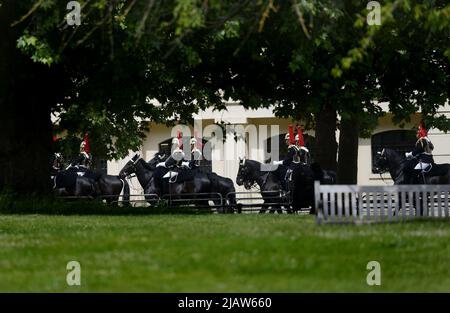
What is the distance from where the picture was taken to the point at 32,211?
2422cm

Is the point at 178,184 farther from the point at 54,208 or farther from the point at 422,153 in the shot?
the point at 54,208

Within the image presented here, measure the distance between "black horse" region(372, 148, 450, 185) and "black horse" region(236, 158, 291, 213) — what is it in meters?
3.58

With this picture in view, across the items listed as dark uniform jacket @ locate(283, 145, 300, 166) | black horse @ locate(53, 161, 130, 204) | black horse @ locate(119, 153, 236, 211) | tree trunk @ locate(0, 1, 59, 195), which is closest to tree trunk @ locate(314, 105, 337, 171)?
dark uniform jacket @ locate(283, 145, 300, 166)

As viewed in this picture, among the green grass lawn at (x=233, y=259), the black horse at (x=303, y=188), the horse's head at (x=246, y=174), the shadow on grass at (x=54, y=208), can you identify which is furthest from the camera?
the horse's head at (x=246, y=174)

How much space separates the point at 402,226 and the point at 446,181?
18.4 meters

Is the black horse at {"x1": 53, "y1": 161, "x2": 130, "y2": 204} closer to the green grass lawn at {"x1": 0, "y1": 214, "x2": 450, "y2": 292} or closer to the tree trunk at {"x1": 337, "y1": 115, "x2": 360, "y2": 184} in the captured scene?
the tree trunk at {"x1": 337, "y1": 115, "x2": 360, "y2": 184}

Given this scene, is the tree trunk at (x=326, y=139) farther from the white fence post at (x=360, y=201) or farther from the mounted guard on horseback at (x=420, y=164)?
the white fence post at (x=360, y=201)

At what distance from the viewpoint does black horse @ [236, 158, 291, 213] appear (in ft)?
105

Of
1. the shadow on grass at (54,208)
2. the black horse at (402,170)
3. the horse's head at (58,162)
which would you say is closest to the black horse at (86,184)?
the horse's head at (58,162)

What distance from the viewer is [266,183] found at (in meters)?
34.6

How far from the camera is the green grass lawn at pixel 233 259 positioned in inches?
396

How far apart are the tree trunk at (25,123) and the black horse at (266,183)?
8.02m
